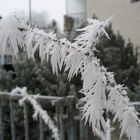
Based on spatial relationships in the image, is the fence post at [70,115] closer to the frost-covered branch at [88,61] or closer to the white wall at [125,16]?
the frost-covered branch at [88,61]

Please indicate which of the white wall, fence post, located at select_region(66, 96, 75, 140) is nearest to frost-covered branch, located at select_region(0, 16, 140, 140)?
fence post, located at select_region(66, 96, 75, 140)

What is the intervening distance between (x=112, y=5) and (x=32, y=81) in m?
8.03

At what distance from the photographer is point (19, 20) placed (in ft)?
2.67

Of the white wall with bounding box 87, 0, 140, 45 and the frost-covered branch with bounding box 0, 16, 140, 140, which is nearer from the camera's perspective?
the frost-covered branch with bounding box 0, 16, 140, 140

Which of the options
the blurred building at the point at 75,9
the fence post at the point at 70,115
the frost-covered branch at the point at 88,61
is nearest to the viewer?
the frost-covered branch at the point at 88,61

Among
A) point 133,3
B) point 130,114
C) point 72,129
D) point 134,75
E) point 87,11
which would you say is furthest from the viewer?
point 87,11

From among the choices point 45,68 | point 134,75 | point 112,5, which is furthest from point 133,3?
point 45,68

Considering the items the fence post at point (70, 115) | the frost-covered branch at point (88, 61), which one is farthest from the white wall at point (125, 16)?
the frost-covered branch at point (88, 61)

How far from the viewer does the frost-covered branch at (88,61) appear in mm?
798

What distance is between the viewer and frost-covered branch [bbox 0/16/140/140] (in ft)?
2.62

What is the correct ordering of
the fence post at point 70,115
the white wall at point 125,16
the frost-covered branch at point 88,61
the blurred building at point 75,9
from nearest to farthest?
the frost-covered branch at point 88,61 → the fence post at point 70,115 → the white wall at point 125,16 → the blurred building at point 75,9

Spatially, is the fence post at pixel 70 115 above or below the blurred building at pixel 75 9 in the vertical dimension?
below

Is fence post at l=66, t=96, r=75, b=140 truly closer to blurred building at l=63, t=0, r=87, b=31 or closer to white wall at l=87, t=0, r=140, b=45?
white wall at l=87, t=0, r=140, b=45

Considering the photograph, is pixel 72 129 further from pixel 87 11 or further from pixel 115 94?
pixel 87 11
